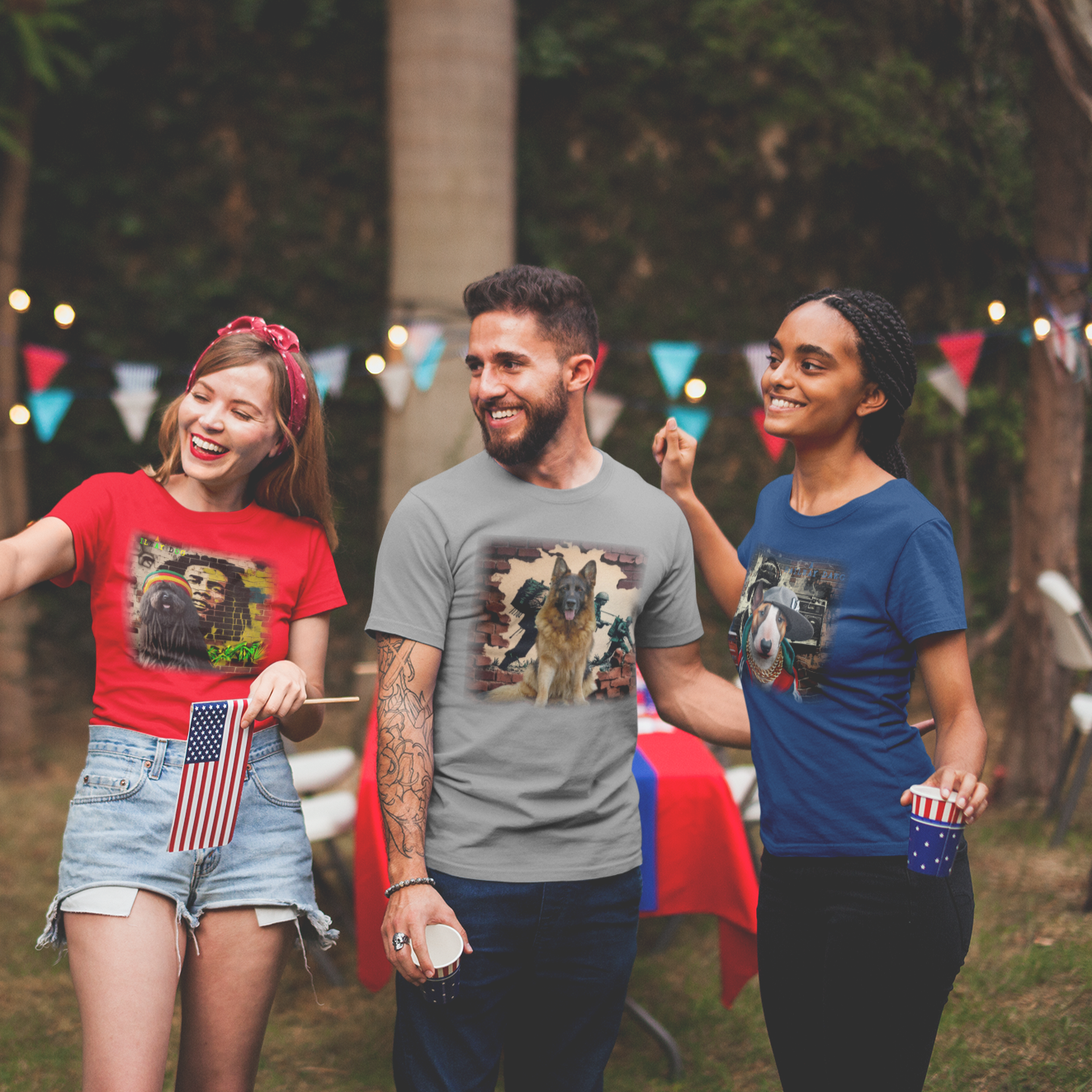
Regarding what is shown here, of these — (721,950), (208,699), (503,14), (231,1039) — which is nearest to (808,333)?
(208,699)

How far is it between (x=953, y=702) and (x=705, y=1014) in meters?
2.15

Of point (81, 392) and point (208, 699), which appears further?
point (81, 392)

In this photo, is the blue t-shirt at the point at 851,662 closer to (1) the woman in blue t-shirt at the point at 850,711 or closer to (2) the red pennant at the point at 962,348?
(1) the woman in blue t-shirt at the point at 850,711

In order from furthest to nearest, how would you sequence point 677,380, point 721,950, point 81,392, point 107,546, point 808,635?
point 81,392 → point 677,380 → point 721,950 → point 107,546 → point 808,635

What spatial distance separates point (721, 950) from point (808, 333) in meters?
1.86

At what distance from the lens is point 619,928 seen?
1.83 metres

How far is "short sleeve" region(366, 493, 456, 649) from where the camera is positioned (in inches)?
67.9

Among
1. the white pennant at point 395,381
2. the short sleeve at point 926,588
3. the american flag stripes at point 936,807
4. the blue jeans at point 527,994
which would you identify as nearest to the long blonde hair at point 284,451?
the blue jeans at point 527,994

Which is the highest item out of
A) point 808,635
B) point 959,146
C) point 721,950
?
point 959,146

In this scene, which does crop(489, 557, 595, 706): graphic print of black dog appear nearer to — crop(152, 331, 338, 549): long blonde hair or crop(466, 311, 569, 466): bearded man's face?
crop(466, 311, 569, 466): bearded man's face

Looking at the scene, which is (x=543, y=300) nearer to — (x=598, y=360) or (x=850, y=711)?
(x=598, y=360)

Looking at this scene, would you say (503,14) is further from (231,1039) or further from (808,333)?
(231,1039)

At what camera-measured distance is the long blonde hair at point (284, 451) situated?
6.30 feet

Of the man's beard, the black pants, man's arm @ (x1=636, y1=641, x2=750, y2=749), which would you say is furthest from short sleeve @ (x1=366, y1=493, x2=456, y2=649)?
the black pants
